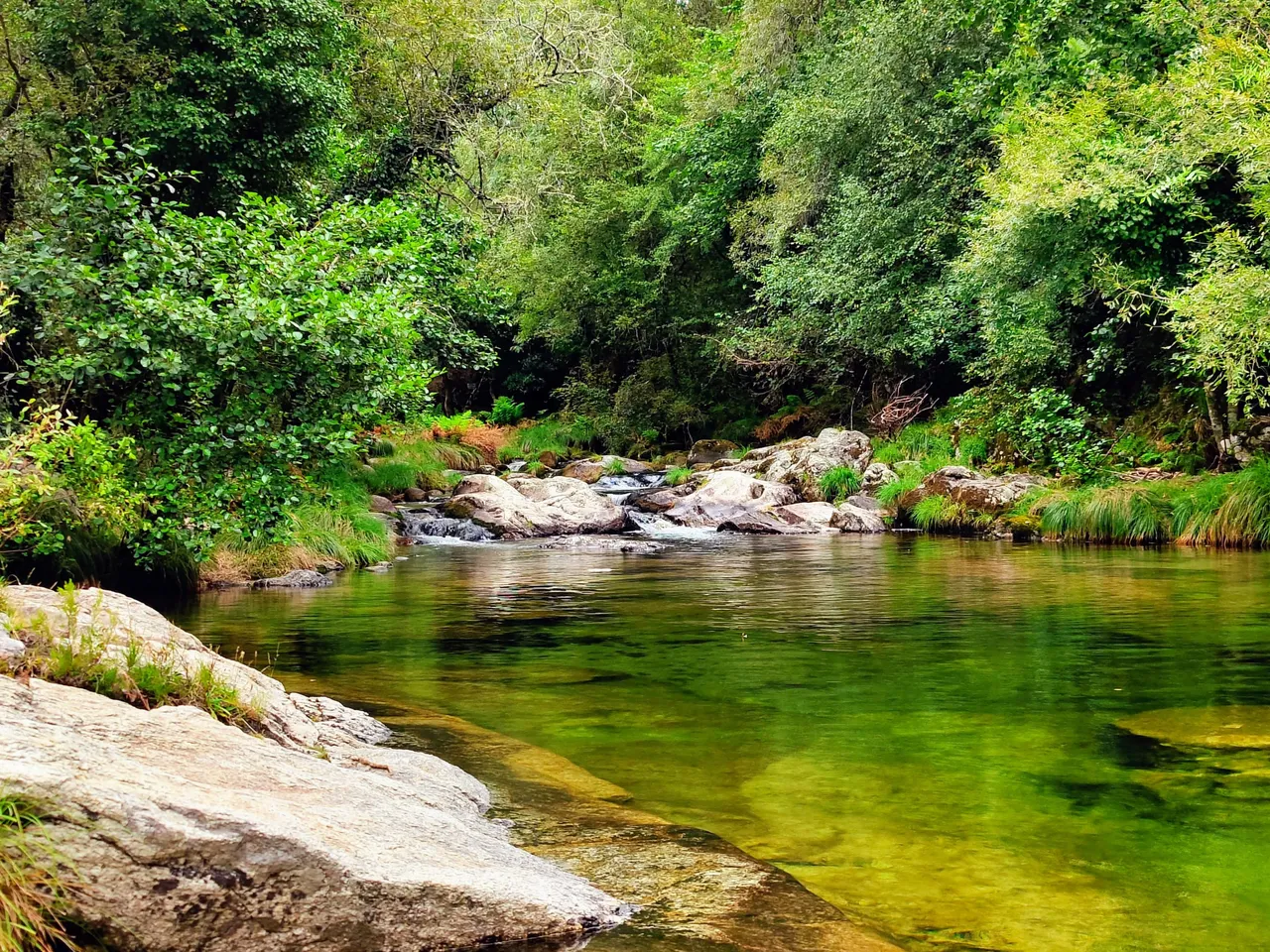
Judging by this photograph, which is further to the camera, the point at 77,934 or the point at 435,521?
the point at 435,521

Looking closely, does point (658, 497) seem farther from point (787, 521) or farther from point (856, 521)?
point (856, 521)

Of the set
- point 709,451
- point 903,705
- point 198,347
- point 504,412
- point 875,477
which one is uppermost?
point 504,412

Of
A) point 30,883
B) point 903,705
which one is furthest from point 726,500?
point 30,883

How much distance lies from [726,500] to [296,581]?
11.8 m

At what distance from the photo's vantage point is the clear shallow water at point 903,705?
156 inches

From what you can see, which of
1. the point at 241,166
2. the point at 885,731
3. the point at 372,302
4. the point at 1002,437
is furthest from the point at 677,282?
the point at 885,731

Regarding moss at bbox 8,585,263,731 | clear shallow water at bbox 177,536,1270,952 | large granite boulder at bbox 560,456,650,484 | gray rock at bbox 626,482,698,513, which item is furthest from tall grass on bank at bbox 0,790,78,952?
large granite boulder at bbox 560,456,650,484

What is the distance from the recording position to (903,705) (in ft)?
22.4

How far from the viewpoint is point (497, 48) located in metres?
19.7

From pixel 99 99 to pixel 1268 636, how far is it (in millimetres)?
14215

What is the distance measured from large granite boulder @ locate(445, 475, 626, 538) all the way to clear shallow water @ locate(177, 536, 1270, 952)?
7.69 metres

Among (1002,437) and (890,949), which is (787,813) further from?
(1002,437)

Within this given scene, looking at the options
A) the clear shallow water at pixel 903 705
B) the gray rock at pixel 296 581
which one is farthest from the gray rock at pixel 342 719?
the gray rock at pixel 296 581

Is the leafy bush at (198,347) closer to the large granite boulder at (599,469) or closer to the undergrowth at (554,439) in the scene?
the large granite boulder at (599,469)
